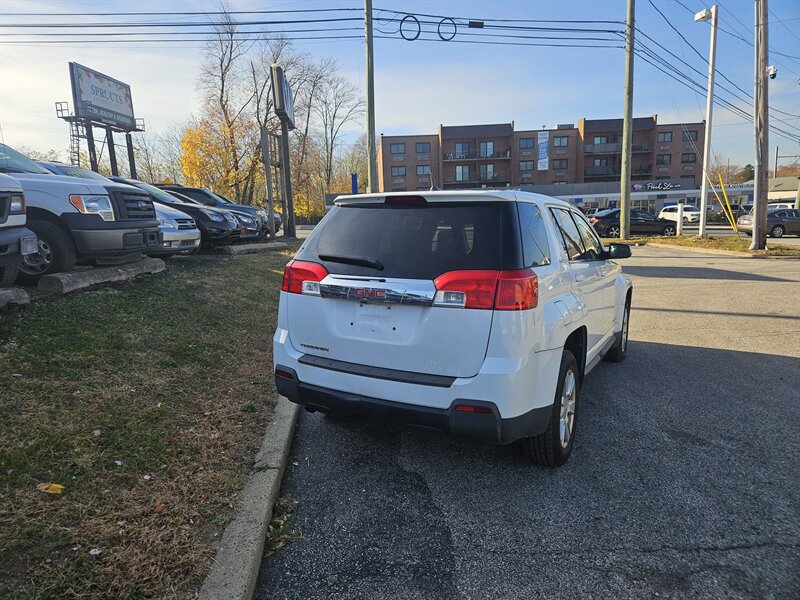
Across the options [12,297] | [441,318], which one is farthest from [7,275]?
[441,318]

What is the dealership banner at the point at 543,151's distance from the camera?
211 ft

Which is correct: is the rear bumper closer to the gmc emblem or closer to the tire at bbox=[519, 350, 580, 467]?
the tire at bbox=[519, 350, 580, 467]

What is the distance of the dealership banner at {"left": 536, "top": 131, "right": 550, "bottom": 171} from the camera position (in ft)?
211

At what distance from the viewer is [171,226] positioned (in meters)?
8.98

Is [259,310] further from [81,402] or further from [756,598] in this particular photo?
[756,598]

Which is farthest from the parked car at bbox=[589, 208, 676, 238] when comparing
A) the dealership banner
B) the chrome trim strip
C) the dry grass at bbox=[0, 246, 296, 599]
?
the dealership banner

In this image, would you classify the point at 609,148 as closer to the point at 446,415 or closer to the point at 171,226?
the point at 171,226

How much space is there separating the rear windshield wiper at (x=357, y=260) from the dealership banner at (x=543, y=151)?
218ft

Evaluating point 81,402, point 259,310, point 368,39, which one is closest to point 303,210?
point 368,39

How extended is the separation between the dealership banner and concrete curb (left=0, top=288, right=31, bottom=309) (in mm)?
66255

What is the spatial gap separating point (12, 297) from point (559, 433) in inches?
189

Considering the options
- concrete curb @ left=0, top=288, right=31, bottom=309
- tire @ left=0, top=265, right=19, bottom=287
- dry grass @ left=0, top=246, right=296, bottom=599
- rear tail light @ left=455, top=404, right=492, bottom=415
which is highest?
tire @ left=0, top=265, right=19, bottom=287

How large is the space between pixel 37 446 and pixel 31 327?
191cm

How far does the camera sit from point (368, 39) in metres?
15.3
